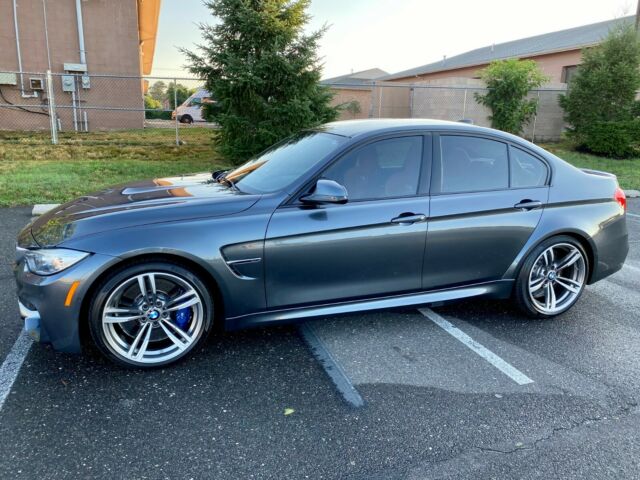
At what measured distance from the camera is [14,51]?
49.7 feet

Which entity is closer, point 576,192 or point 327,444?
point 327,444

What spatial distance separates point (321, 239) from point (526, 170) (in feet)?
6.21

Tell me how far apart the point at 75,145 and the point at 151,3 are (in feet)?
31.7

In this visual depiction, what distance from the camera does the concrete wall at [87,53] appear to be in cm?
1516

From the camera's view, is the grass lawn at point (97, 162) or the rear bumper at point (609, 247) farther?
the grass lawn at point (97, 162)

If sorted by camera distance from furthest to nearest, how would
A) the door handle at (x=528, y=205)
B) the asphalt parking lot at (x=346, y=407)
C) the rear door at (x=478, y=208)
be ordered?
the door handle at (x=528, y=205), the rear door at (x=478, y=208), the asphalt parking lot at (x=346, y=407)

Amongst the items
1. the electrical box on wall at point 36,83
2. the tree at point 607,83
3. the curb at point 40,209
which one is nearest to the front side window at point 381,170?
the curb at point 40,209

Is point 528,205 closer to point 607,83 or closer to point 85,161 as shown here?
point 85,161

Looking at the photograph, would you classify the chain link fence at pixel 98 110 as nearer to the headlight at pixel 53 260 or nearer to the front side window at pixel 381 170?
the front side window at pixel 381 170

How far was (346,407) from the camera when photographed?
277cm

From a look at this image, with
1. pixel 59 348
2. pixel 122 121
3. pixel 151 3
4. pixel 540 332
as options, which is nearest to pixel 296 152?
pixel 59 348

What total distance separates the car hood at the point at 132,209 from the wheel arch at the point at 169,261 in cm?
21

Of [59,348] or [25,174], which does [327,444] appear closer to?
[59,348]

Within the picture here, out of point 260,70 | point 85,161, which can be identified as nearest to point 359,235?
point 260,70
